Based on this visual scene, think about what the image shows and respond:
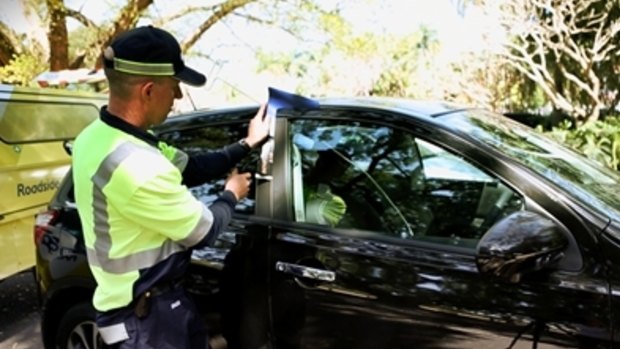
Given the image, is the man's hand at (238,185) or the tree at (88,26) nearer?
the man's hand at (238,185)

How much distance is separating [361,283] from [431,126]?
66 centimetres

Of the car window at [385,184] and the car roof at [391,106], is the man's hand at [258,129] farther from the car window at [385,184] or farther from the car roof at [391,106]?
the car roof at [391,106]

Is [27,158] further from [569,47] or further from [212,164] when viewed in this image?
[569,47]

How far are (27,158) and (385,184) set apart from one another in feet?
11.8

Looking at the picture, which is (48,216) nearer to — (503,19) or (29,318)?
(29,318)

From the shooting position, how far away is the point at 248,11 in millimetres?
14984

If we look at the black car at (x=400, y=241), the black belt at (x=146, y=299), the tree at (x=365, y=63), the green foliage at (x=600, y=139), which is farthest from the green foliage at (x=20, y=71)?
the black belt at (x=146, y=299)

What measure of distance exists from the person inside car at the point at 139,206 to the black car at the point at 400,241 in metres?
0.51

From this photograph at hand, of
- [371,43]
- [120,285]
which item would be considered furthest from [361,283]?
[371,43]

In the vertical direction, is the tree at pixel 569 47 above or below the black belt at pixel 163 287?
above

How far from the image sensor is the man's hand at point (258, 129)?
2.51m

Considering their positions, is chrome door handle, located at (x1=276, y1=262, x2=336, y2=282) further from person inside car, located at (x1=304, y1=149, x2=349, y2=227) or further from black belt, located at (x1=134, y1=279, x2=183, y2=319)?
black belt, located at (x1=134, y1=279, x2=183, y2=319)

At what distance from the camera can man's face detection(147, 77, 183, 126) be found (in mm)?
1909

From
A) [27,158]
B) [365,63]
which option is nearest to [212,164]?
[27,158]
